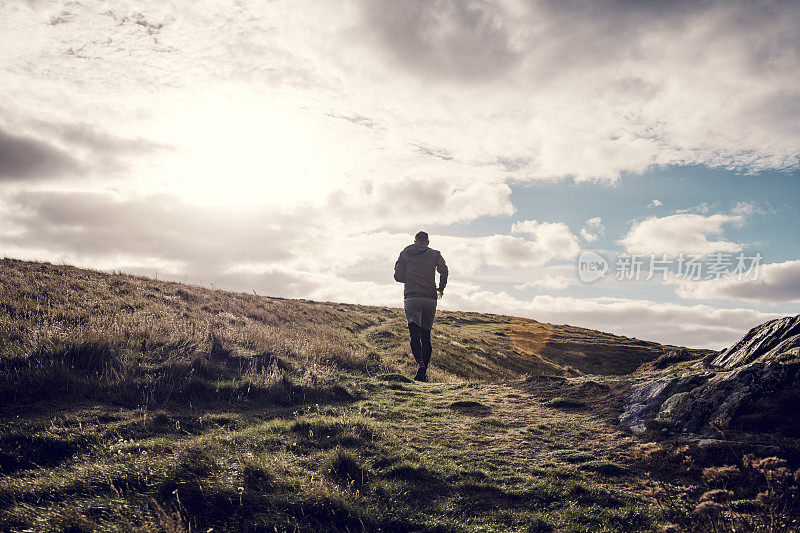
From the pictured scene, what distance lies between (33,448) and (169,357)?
4427 millimetres

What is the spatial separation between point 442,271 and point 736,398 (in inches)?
351

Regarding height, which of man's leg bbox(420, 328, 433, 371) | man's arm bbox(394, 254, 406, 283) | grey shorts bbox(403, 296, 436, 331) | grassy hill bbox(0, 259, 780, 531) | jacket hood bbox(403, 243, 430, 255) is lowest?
grassy hill bbox(0, 259, 780, 531)

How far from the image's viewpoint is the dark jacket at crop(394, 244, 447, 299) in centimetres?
1368

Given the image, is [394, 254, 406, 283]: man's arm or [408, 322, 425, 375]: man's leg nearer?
[408, 322, 425, 375]: man's leg

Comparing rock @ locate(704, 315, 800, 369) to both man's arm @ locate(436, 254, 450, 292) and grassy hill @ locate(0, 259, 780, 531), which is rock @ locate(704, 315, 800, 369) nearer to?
grassy hill @ locate(0, 259, 780, 531)

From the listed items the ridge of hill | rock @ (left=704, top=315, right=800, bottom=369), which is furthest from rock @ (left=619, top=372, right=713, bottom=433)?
the ridge of hill

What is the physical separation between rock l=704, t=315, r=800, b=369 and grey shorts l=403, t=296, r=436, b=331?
24.4 feet

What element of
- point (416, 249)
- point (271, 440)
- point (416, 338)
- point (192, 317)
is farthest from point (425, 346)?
point (192, 317)

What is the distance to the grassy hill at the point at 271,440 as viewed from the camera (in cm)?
431

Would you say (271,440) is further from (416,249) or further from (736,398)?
(416,249)

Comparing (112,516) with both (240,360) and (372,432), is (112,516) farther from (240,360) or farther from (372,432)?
(240,360)

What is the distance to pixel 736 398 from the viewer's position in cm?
617

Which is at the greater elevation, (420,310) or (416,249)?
(416,249)

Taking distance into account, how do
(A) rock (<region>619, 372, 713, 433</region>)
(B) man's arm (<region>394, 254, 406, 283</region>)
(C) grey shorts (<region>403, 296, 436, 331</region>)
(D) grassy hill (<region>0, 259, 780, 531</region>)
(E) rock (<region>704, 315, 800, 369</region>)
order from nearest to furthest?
1. (D) grassy hill (<region>0, 259, 780, 531</region>)
2. (A) rock (<region>619, 372, 713, 433</region>)
3. (E) rock (<region>704, 315, 800, 369</region>)
4. (C) grey shorts (<region>403, 296, 436, 331</region>)
5. (B) man's arm (<region>394, 254, 406, 283</region>)
